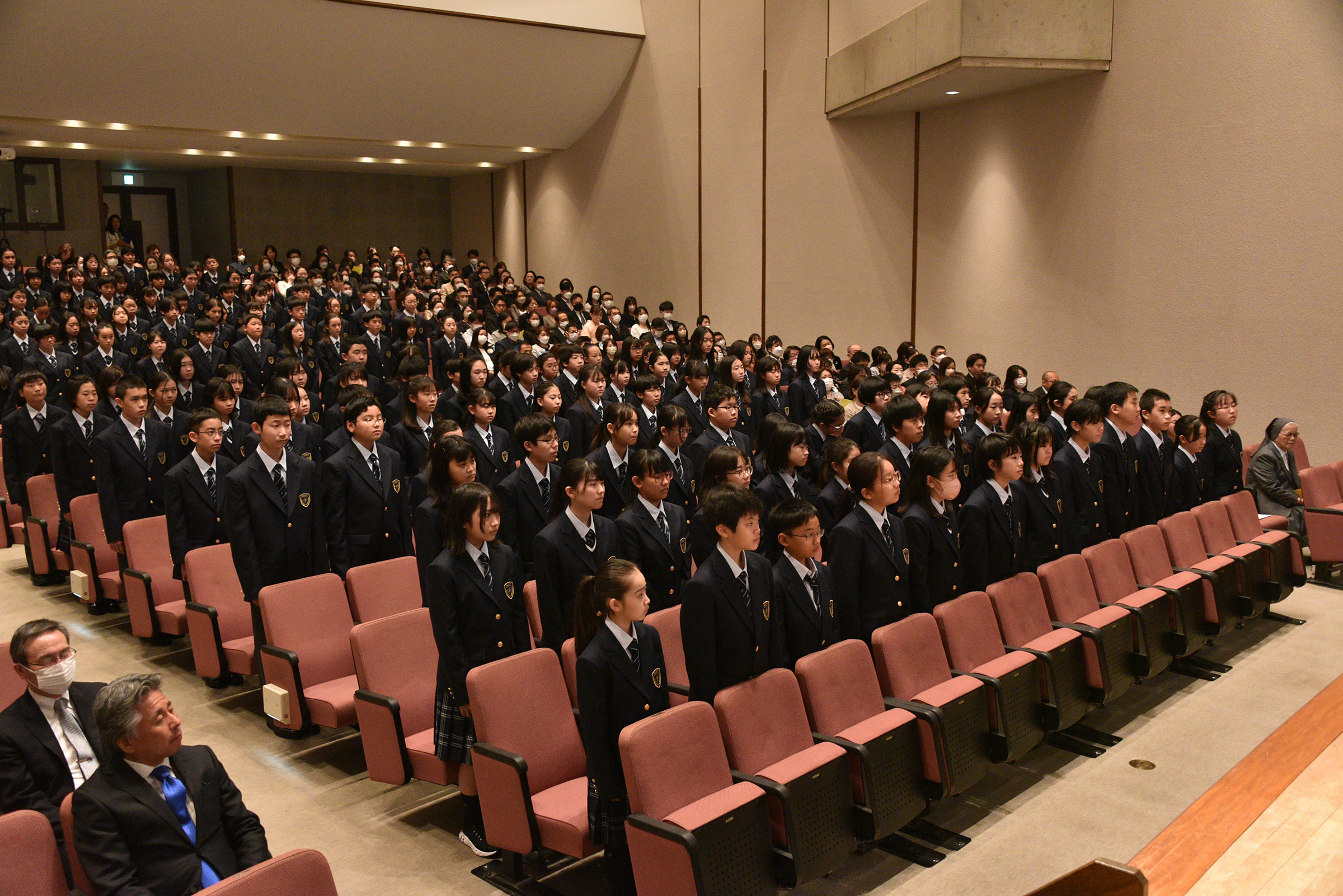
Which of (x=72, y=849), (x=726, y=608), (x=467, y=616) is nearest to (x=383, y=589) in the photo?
(x=467, y=616)

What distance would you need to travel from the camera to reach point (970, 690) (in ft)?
12.0

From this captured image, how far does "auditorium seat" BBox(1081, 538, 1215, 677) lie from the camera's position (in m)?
4.59

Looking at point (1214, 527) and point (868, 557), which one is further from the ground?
point (868, 557)

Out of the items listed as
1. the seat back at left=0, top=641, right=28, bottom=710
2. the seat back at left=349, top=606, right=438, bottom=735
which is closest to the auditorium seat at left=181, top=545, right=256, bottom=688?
the seat back at left=349, top=606, right=438, bottom=735

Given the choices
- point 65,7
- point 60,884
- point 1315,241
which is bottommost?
point 60,884

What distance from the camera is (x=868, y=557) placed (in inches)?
157

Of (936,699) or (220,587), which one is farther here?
(220,587)

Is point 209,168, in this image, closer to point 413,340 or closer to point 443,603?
point 413,340

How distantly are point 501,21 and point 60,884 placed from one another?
40.4 feet

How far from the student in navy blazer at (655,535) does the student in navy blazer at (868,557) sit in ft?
2.08

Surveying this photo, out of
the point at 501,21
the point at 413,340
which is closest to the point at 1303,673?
the point at 413,340

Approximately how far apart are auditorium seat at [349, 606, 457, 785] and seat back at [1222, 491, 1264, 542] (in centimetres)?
448

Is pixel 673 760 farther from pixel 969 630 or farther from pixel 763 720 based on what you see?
pixel 969 630

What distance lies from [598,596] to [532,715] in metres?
0.55
